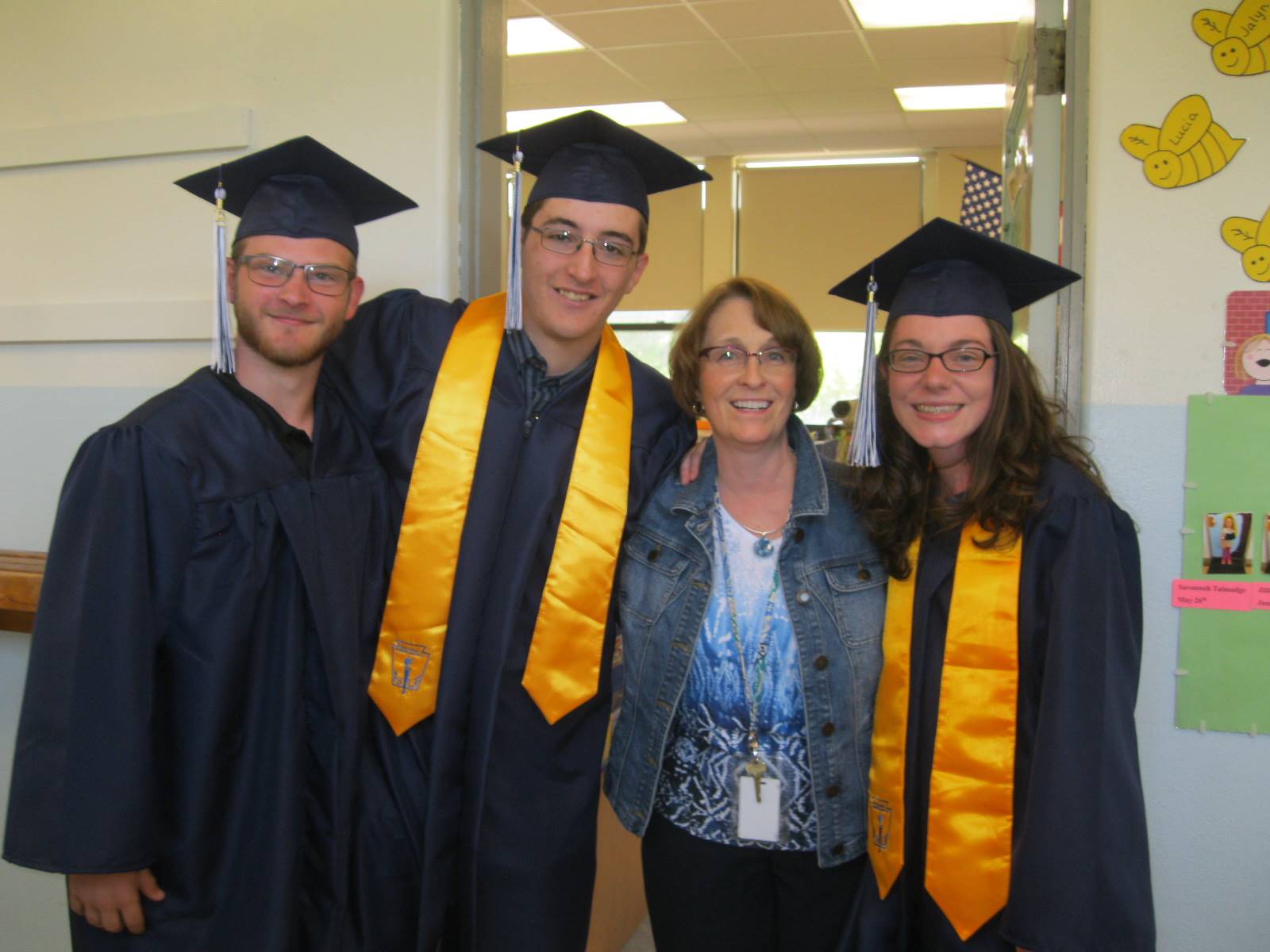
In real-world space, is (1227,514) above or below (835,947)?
above

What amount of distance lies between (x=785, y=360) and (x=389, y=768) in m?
1.06

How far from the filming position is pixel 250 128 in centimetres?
244

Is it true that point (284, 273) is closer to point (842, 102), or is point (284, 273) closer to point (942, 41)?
point (942, 41)

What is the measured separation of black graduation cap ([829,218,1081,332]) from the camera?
1642 mm

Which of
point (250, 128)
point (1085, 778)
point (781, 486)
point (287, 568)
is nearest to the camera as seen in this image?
point (1085, 778)

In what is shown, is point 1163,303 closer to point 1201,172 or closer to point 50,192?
point 1201,172

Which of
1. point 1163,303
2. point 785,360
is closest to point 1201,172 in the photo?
point 1163,303

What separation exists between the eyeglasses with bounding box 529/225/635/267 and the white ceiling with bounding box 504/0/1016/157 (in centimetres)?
302

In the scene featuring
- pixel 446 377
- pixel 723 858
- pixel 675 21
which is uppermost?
pixel 675 21

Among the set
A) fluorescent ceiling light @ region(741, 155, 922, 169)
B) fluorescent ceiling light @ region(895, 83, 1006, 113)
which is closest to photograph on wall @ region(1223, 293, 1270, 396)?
fluorescent ceiling light @ region(895, 83, 1006, 113)

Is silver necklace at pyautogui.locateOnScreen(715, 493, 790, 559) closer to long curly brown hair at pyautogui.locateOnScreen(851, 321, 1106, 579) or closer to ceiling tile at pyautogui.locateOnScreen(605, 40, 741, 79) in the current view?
long curly brown hair at pyautogui.locateOnScreen(851, 321, 1106, 579)

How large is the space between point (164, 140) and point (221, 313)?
103cm

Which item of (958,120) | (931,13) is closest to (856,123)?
(958,120)

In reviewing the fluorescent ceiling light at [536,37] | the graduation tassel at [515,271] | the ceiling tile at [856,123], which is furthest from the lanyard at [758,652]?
the ceiling tile at [856,123]
